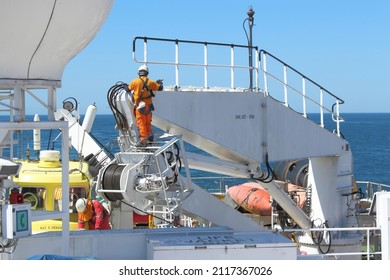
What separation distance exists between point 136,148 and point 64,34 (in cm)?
380

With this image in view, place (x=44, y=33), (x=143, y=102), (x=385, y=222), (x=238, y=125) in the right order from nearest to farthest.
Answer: (x=44, y=33), (x=385, y=222), (x=143, y=102), (x=238, y=125)

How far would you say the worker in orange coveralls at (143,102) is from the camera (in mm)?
13211

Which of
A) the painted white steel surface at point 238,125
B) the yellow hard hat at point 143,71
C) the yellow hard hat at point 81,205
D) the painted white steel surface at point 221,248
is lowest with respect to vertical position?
the painted white steel surface at point 221,248

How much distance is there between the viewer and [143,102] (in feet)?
43.4

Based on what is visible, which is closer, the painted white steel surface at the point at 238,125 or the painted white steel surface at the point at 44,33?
the painted white steel surface at the point at 44,33

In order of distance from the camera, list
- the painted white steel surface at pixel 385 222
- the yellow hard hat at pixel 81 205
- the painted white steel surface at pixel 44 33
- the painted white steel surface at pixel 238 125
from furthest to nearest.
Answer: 1. the yellow hard hat at pixel 81 205
2. the painted white steel surface at pixel 238 125
3. the painted white steel surface at pixel 385 222
4. the painted white steel surface at pixel 44 33

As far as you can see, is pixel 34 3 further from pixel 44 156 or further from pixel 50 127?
pixel 44 156

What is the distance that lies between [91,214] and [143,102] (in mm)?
2994

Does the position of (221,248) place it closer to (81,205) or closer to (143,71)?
(143,71)

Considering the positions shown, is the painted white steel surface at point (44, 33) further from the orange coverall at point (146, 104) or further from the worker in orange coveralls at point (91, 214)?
the worker in orange coveralls at point (91, 214)

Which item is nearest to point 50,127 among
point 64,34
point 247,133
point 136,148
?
point 64,34

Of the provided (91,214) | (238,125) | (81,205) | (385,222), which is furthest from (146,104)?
(385,222)

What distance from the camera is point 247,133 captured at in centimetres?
1506

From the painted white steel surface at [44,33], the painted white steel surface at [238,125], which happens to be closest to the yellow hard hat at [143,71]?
the painted white steel surface at [238,125]
